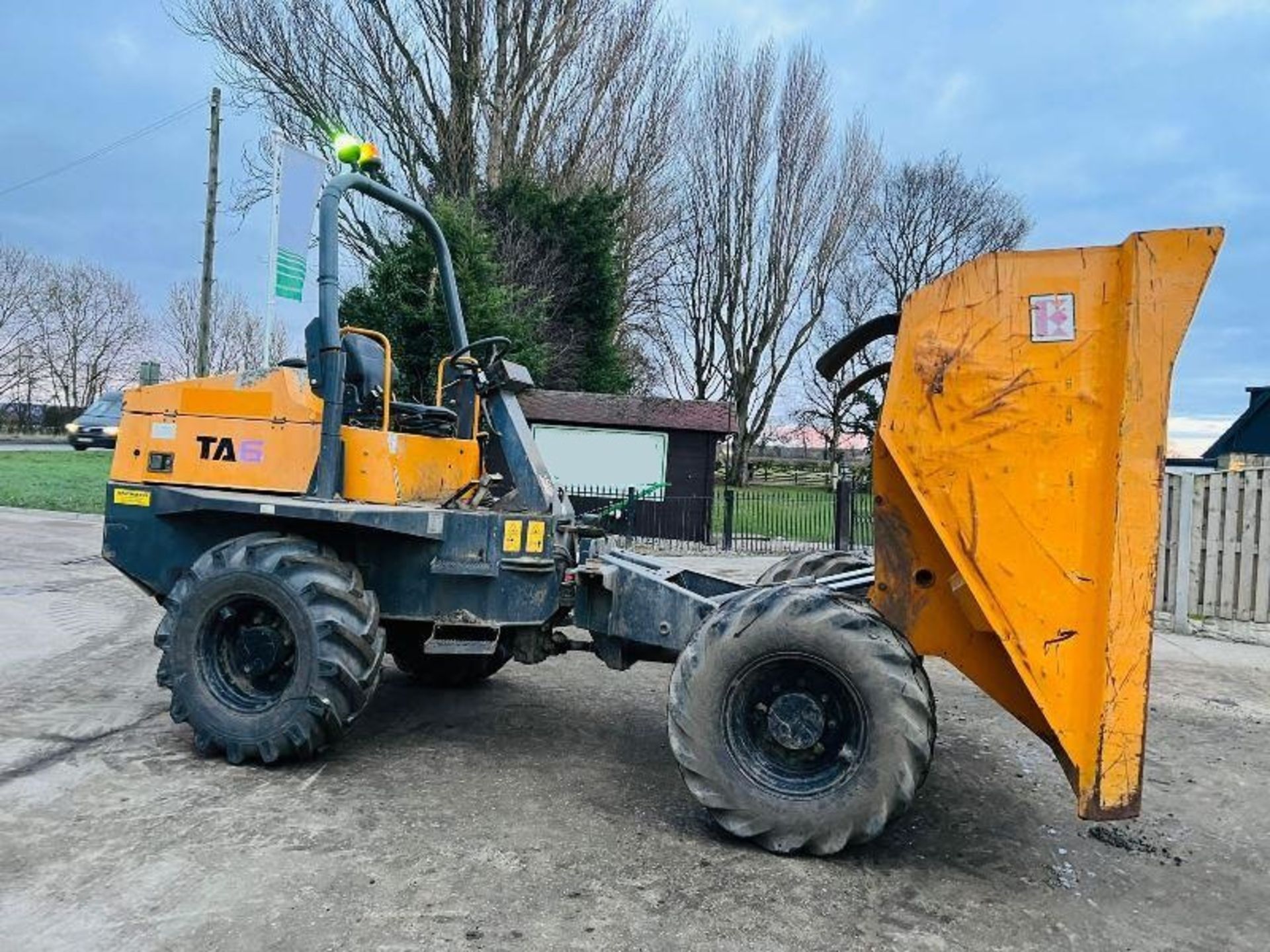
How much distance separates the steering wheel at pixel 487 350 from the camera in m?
5.66

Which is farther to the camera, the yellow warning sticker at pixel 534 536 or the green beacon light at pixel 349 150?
the green beacon light at pixel 349 150

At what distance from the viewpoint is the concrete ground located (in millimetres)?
3242

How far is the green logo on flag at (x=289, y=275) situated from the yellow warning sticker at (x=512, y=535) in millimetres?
7185

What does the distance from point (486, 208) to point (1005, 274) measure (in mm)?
18215

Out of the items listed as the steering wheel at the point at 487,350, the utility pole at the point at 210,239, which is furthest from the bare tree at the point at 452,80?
the steering wheel at the point at 487,350

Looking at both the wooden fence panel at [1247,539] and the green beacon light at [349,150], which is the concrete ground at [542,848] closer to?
the green beacon light at [349,150]

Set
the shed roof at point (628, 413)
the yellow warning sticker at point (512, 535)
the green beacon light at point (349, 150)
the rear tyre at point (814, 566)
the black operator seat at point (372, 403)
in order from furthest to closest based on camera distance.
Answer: the shed roof at point (628, 413)
the rear tyre at point (814, 566)
the black operator seat at point (372, 403)
the green beacon light at point (349, 150)
the yellow warning sticker at point (512, 535)

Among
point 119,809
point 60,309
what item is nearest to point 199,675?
point 119,809

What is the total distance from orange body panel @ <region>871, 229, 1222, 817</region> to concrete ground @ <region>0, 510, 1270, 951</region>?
678 mm

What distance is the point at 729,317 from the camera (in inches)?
1388

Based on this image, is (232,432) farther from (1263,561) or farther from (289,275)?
(1263,561)

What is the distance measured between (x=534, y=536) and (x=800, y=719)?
171 centimetres

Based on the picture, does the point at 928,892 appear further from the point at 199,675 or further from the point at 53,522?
the point at 53,522

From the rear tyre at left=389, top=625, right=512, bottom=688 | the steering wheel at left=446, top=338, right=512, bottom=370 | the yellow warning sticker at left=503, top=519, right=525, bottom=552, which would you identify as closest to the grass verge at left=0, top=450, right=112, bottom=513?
the rear tyre at left=389, top=625, right=512, bottom=688
